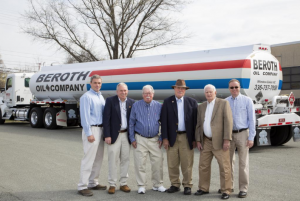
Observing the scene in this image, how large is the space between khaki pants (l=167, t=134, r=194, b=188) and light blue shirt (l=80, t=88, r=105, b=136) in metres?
1.32

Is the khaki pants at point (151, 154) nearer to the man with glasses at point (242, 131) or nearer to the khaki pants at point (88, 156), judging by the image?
the khaki pants at point (88, 156)

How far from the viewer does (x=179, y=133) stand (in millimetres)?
5793

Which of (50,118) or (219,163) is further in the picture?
(50,118)

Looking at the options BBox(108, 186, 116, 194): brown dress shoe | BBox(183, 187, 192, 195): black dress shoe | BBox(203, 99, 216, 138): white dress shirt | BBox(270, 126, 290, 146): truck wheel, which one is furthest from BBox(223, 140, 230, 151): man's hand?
BBox(270, 126, 290, 146): truck wheel

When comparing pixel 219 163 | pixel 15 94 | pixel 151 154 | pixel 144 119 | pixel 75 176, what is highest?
pixel 15 94

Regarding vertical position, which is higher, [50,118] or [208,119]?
[208,119]

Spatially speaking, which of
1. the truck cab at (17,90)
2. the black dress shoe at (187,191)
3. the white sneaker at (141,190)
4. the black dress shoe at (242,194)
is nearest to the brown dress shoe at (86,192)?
the white sneaker at (141,190)

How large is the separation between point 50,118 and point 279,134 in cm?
1089

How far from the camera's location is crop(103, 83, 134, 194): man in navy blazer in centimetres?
585

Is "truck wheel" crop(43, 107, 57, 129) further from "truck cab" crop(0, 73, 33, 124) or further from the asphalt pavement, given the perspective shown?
the asphalt pavement

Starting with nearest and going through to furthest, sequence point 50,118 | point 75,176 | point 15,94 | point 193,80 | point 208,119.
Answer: point 208,119 < point 75,176 < point 193,80 < point 50,118 < point 15,94

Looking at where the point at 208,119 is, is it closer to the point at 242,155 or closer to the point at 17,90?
the point at 242,155

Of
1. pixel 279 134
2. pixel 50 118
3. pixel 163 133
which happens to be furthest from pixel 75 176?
pixel 50 118

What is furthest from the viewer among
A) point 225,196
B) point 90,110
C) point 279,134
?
point 279,134
